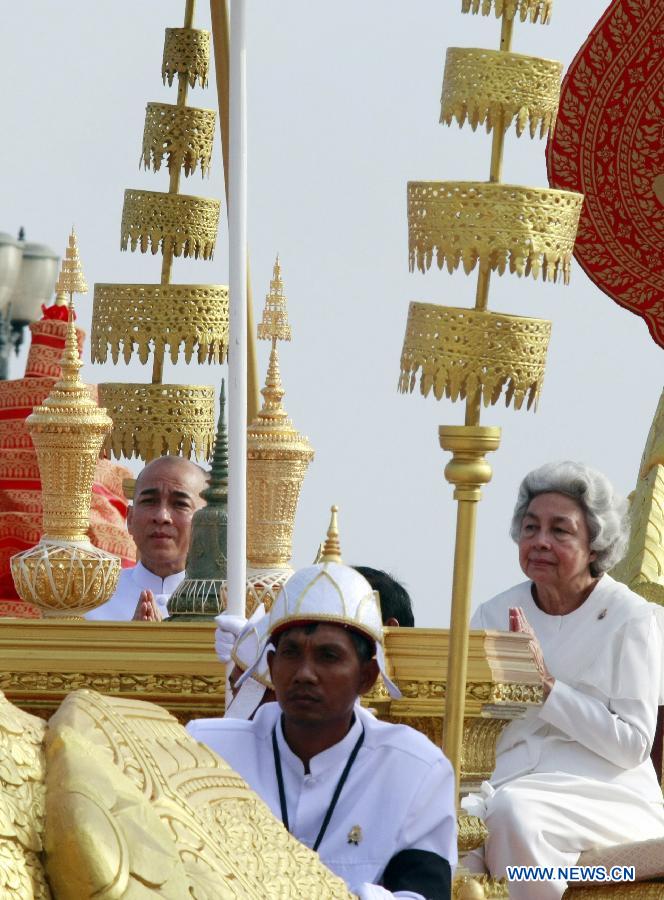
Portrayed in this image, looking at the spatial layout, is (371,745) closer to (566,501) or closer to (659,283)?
(566,501)

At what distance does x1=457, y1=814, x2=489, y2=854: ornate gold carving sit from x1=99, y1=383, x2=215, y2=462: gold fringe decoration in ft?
4.87

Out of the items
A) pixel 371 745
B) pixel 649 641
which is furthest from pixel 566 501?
pixel 371 745

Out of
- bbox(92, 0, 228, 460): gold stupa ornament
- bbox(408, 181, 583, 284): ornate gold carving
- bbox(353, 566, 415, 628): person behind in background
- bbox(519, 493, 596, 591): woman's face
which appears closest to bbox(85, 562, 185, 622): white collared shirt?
bbox(92, 0, 228, 460): gold stupa ornament

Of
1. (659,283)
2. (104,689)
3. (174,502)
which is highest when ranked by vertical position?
(659,283)

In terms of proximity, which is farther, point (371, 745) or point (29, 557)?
point (29, 557)

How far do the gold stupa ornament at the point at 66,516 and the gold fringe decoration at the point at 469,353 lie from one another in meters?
0.99

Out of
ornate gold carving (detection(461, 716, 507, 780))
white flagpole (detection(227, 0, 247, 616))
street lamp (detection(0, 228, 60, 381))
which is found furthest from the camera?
street lamp (detection(0, 228, 60, 381))

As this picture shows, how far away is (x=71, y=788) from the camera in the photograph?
1772mm

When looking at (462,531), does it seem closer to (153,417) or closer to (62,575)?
(62,575)

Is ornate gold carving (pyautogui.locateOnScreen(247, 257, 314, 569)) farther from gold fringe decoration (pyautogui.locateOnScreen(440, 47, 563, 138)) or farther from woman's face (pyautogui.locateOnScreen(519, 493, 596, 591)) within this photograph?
gold fringe decoration (pyautogui.locateOnScreen(440, 47, 563, 138))

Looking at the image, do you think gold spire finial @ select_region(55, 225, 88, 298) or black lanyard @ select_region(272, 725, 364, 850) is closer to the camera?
black lanyard @ select_region(272, 725, 364, 850)

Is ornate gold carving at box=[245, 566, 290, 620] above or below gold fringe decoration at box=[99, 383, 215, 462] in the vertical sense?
below

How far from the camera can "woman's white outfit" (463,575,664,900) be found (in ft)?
17.4

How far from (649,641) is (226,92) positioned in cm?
190
